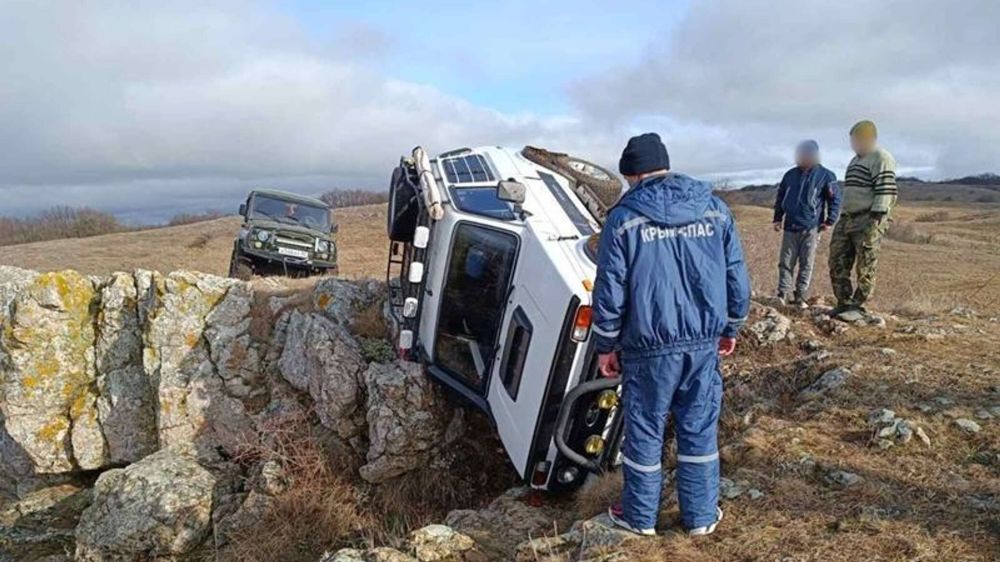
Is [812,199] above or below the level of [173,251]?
above

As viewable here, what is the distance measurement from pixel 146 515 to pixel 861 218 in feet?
22.8

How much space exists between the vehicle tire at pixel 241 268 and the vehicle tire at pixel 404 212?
6.49 meters

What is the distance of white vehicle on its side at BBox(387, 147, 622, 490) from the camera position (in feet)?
13.1

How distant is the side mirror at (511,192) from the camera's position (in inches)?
181

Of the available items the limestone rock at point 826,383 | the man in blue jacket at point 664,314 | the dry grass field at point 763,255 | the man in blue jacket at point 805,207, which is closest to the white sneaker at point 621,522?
the man in blue jacket at point 664,314

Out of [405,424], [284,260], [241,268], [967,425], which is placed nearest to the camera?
[967,425]

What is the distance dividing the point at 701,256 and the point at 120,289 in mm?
7488

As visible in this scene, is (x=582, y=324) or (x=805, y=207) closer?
(x=582, y=324)

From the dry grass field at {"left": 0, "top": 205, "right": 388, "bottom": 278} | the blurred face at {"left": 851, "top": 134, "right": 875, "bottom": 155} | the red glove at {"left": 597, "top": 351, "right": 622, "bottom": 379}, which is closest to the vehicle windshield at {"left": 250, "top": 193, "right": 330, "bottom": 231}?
the dry grass field at {"left": 0, "top": 205, "right": 388, "bottom": 278}

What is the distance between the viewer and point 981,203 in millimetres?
57875

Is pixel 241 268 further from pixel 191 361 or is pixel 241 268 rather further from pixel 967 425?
pixel 967 425

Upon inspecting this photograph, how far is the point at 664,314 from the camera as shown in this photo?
9.75 ft

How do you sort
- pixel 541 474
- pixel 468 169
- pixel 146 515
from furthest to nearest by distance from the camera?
pixel 468 169 < pixel 146 515 < pixel 541 474

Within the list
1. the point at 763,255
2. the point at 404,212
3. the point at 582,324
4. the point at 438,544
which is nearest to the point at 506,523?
the point at 438,544
